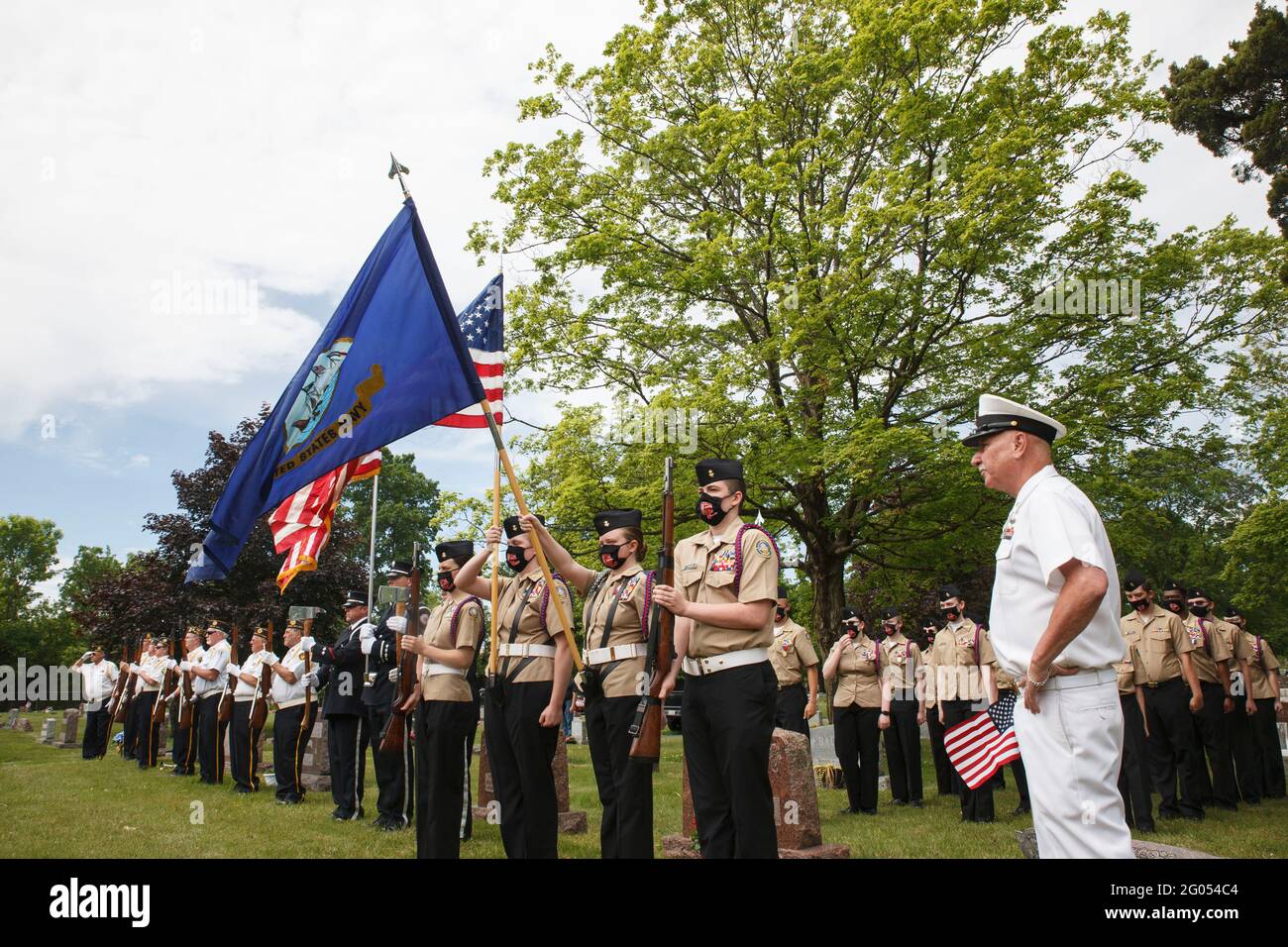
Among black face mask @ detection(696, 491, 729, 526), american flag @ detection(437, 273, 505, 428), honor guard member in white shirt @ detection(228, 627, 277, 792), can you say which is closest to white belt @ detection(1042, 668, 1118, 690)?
black face mask @ detection(696, 491, 729, 526)

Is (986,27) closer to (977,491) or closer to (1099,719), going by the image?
(977,491)

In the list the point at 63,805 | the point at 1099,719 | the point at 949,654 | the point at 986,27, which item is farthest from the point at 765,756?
the point at 986,27

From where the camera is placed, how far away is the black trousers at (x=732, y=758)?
15.8 feet

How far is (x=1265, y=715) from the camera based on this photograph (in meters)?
12.1

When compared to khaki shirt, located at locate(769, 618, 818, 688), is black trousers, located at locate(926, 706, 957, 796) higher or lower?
lower

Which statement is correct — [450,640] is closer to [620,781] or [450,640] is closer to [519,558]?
[519,558]

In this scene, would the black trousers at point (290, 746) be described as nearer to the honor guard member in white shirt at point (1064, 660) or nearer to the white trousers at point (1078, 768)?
the honor guard member in white shirt at point (1064, 660)

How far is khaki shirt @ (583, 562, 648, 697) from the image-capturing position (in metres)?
6.07

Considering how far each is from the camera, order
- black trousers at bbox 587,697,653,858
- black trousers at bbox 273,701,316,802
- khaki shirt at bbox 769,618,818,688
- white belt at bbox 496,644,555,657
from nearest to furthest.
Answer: black trousers at bbox 587,697,653,858 → white belt at bbox 496,644,555,657 → khaki shirt at bbox 769,618,818,688 → black trousers at bbox 273,701,316,802

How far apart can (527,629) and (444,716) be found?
925 mm

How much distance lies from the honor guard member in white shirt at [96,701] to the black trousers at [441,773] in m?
16.6

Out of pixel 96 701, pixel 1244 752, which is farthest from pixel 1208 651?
pixel 96 701

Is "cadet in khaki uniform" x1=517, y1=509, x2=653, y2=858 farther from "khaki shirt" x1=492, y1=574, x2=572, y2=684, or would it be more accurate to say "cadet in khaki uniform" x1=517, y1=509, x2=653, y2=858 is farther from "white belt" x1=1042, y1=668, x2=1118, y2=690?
"white belt" x1=1042, y1=668, x2=1118, y2=690

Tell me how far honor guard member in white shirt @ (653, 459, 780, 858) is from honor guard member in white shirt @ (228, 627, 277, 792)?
31.9 ft
